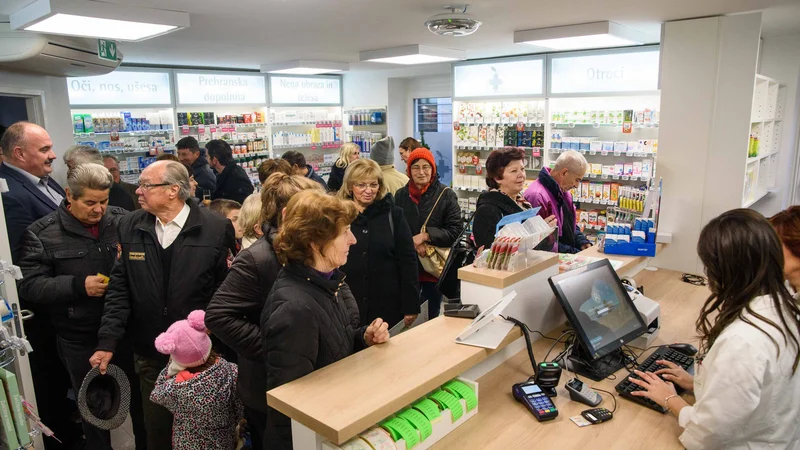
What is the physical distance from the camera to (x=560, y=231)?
4.02 metres

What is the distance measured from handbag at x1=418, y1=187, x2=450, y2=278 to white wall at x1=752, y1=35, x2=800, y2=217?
5.06 metres

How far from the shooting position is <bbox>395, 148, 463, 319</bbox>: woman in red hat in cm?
404

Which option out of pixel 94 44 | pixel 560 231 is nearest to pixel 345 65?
pixel 94 44

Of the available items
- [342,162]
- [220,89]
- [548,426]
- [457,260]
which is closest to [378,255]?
[457,260]

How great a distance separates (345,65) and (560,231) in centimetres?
505

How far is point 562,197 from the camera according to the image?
3924 mm

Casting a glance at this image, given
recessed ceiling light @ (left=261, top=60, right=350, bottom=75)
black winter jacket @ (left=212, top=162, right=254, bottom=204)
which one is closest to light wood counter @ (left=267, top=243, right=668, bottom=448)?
black winter jacket @ (left=212, top=162, right=254, bottom=204)

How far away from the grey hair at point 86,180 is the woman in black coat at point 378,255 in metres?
1.38

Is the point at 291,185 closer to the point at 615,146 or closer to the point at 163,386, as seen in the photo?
the point at 163,386

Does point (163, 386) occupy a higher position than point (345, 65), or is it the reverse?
point (345, 65)

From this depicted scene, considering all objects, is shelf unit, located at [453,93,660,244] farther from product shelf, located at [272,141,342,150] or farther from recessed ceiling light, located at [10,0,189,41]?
recessed ceiling light, located at [10,0,189,41]

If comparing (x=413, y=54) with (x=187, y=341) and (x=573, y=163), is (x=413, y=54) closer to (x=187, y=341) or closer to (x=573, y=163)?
(x=573, y=163)

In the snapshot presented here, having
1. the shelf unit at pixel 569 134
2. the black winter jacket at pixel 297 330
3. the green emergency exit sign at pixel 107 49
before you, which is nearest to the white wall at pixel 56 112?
the green emergency exit sign at pixel 107 49

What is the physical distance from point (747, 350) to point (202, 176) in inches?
238
